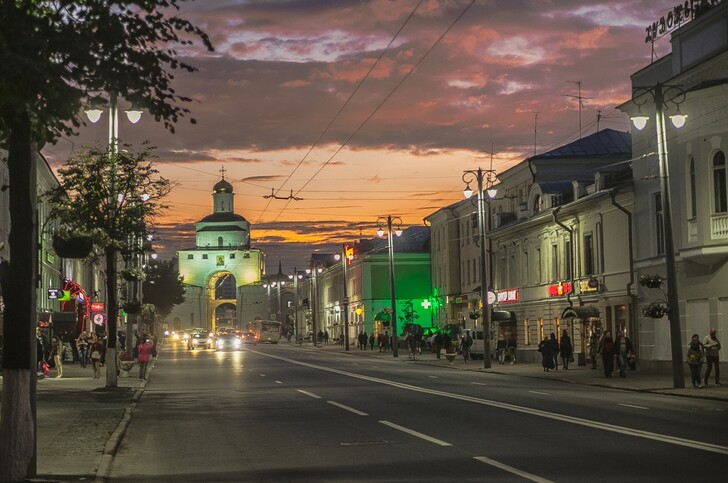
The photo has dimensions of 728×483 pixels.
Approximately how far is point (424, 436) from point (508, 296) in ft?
158

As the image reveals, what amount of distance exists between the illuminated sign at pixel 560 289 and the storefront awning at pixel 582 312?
3.72 metres

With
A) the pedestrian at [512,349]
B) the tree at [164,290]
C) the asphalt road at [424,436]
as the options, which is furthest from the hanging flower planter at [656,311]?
the tree at [164,290]

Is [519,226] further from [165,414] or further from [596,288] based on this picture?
[165,414]

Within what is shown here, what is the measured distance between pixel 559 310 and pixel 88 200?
29.6 metres

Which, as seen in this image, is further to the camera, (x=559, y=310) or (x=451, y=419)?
(x=559, y=310)

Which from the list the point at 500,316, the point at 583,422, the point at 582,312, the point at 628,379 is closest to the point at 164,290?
the point at 500,316

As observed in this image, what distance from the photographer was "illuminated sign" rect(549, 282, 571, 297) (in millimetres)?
54125

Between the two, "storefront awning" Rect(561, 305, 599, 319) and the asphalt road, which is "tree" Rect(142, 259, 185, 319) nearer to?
"storefront awning" Rect(561, 305, 599, 319)

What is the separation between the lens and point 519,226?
61.6 meters

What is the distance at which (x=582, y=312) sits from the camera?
4969 centimetres

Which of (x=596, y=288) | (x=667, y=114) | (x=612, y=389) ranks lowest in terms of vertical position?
(x=612, y=389)

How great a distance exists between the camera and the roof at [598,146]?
63.7 metres

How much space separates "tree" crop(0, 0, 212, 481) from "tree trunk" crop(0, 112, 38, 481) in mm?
10

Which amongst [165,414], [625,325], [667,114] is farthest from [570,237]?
[165,414]
